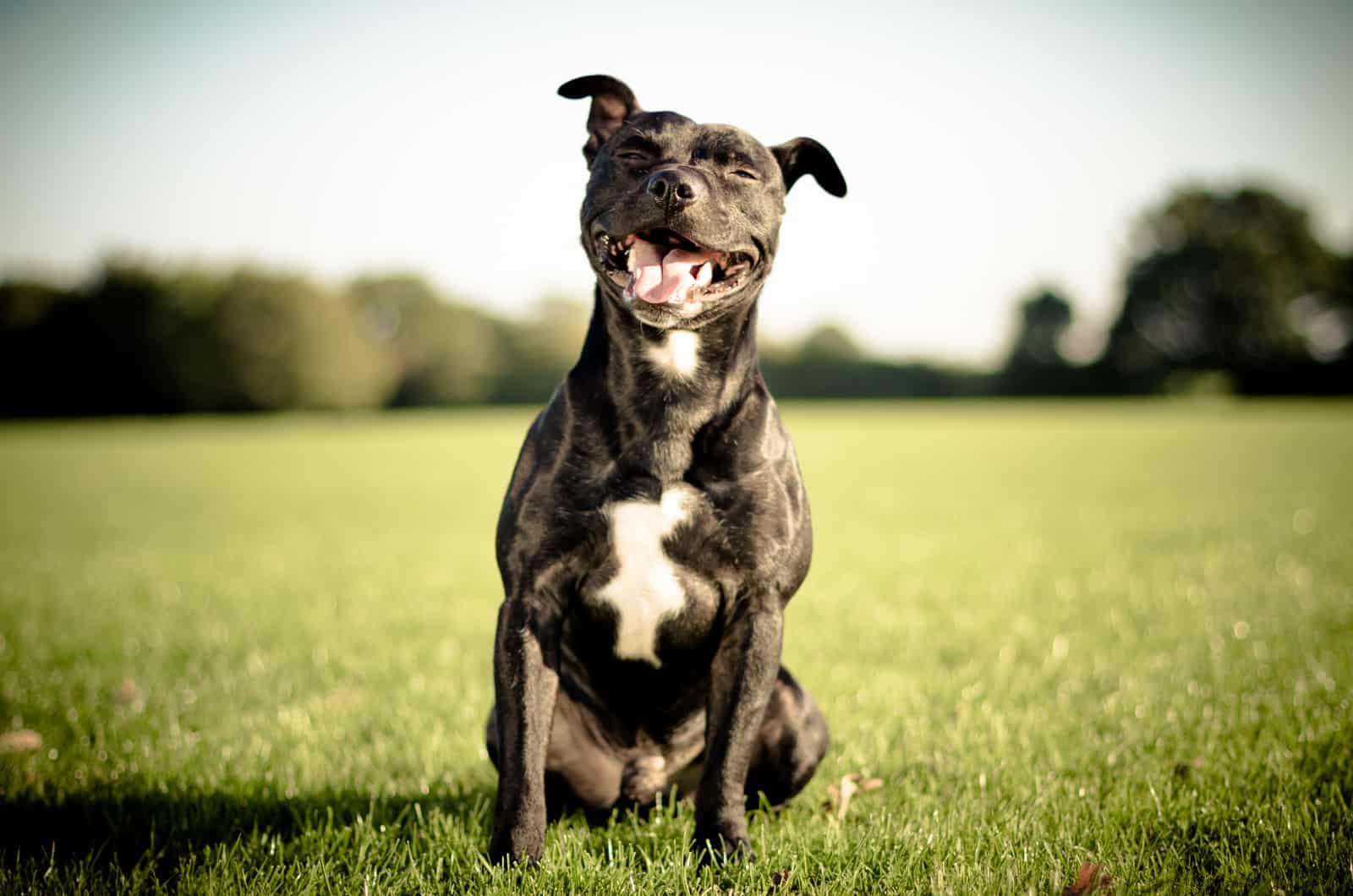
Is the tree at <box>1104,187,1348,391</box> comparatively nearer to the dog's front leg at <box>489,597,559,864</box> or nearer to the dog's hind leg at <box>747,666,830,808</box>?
the dog's hind leg at <box>747,666,830,808</box>

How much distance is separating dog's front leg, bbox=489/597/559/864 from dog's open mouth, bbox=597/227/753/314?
99cm

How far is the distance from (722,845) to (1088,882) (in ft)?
3.39

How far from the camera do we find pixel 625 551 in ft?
8.95

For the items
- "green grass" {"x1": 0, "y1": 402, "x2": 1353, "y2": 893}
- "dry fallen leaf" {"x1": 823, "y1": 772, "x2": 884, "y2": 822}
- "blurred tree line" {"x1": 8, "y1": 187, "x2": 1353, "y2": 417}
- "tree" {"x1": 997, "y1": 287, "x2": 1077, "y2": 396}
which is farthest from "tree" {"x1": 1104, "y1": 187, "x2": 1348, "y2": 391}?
"dry fallen leaf" {"x1": 823, "y1": 772, "x2": 884, "y2": 822}

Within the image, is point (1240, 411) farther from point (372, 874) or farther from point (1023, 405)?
point (372, 874)

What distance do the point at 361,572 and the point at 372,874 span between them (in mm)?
6227

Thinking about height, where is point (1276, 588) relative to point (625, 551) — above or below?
below

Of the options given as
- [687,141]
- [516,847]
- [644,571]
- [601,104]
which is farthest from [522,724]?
[601,104]

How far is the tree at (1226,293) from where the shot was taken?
64688mm

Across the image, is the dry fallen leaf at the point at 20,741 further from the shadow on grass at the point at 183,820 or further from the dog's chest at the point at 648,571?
the dog's chest at the point at 648,571

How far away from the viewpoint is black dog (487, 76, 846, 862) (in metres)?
2.70

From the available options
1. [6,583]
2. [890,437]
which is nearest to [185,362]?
[890,437]

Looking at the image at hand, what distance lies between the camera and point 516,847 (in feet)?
8.60

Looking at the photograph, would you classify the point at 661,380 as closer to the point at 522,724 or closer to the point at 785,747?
the point at 522,724
